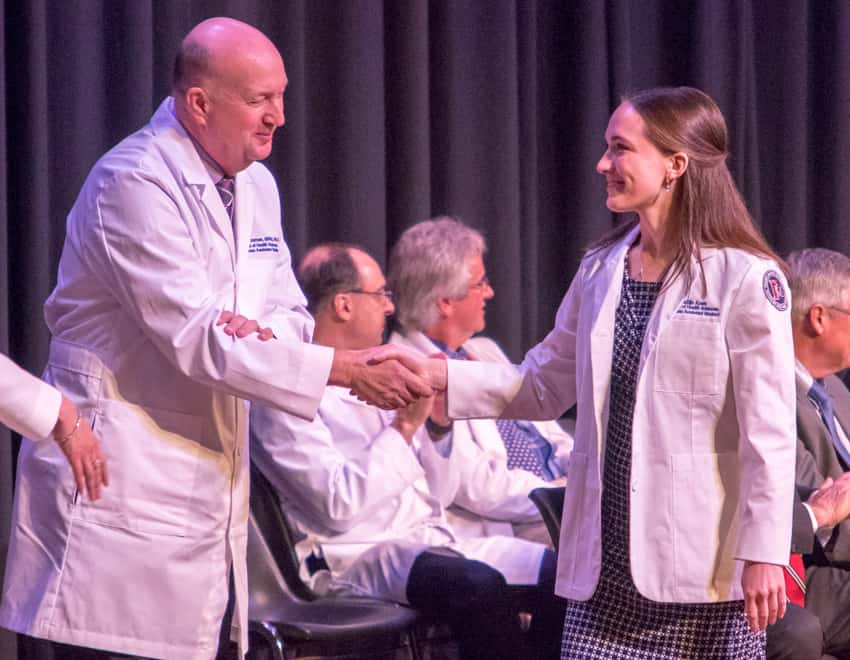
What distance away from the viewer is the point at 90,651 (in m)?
2.57

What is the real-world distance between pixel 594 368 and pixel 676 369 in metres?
0.16

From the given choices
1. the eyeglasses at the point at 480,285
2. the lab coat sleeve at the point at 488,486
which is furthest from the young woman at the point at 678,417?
the eyeglasses at the point at 480,285

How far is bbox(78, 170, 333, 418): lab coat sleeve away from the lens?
253 centimetres

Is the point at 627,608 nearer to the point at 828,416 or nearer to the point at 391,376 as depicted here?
the point at 391,376

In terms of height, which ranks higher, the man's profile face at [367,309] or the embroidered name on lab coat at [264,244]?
the embroidered name on lab coat at [264,244]

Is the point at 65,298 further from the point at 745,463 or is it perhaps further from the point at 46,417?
the point at 745,463

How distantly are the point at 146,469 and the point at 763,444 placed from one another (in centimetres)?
118

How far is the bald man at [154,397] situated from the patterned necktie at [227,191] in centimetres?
5

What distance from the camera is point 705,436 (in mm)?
2426

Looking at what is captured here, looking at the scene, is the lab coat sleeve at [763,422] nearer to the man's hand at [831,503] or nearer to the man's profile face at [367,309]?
the man's hand at [831,503]

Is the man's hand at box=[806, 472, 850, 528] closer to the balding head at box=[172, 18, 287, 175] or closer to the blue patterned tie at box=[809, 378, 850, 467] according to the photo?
the blue patterned tie at box=[809, 378, 850, 467]

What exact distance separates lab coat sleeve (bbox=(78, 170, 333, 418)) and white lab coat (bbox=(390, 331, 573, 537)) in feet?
4.91

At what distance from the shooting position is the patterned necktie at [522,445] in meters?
4.40

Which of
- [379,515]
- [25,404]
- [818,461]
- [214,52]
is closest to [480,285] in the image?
[379,515]
